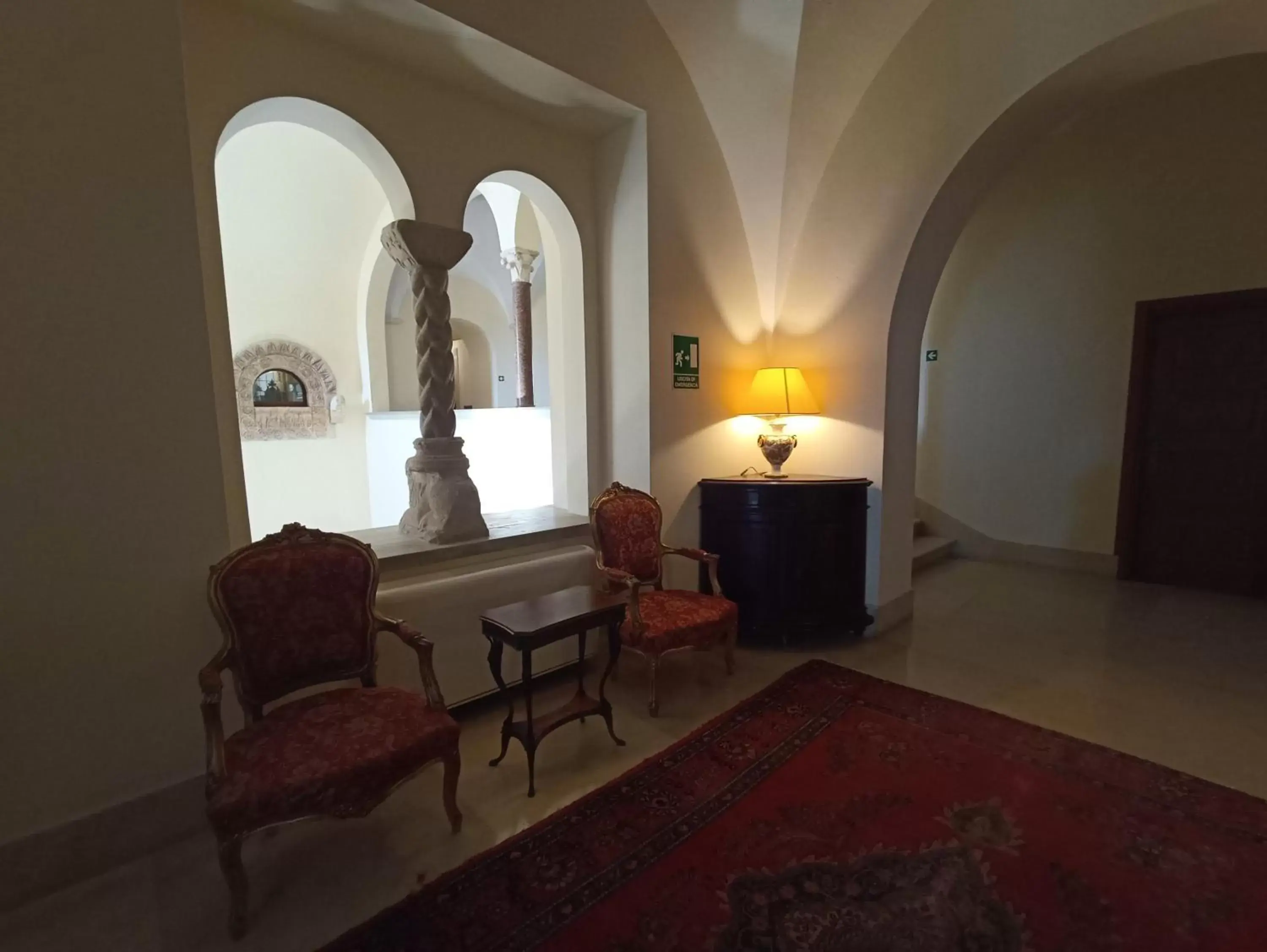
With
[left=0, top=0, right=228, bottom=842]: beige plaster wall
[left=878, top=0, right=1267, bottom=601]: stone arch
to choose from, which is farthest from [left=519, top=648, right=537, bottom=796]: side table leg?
[left=878, top=0, right=1267, bottom=601]: stone arch

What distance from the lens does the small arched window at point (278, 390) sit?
6043 millimetres

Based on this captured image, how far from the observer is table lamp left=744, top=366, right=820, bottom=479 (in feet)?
11.7

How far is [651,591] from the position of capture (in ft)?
10.8

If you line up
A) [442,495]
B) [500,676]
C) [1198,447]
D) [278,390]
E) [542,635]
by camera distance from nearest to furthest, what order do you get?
[542,635] → [500,676] → [442,495] → [1198,447] → [278,390]

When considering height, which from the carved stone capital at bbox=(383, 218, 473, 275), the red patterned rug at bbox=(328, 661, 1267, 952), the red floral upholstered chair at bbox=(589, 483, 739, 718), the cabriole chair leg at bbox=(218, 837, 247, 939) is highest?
the carved stone capital at bbox=(383, 218, 473, 275)

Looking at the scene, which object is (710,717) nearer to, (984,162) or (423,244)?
(423,244)

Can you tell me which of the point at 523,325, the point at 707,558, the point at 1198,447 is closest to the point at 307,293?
the point at 523,325

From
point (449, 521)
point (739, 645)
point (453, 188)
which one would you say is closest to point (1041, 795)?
point (739, 645)

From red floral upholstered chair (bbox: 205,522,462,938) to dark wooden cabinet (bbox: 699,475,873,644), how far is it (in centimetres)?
203

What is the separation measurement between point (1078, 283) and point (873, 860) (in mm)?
4983

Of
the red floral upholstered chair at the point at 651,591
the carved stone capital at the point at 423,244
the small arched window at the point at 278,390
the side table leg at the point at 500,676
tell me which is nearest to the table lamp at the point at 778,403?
the red floral upholstered chair at the point at 651,591

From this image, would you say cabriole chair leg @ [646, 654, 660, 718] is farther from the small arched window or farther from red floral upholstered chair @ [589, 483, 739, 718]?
the small arched window

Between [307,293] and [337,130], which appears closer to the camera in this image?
[337,130]

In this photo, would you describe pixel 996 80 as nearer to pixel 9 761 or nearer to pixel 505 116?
pixel 505 116
